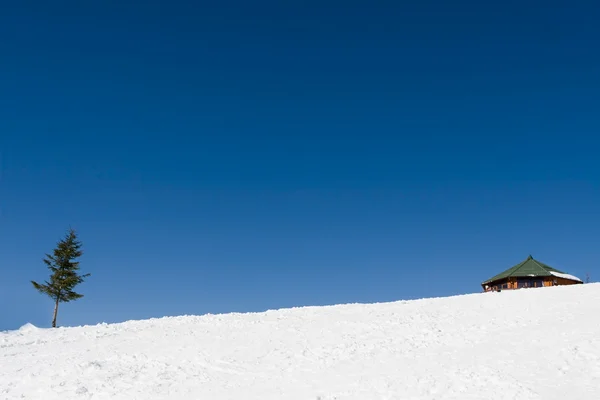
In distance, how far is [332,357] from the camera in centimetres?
1862

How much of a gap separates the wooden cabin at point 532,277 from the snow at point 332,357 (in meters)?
22.6

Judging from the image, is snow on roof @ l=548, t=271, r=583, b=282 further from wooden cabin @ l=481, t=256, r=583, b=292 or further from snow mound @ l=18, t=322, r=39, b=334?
snow mound @ l=18, t=322, r=39, b=334

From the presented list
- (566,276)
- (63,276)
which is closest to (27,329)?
(63,276)

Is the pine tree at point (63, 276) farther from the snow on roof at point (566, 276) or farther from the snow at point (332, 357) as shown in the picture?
the snow on roof at point (566, 276)

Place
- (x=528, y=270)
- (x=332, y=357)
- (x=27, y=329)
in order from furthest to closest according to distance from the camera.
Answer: (x=528, y=270)
(x=27, y=329)
(x=332, y=357)

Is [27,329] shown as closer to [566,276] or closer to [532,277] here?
[532,277]

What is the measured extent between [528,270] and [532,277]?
34.2 inches

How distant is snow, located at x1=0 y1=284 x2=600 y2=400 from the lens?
14930 mm

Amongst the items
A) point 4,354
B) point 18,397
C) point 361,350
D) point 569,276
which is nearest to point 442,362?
point 361,350

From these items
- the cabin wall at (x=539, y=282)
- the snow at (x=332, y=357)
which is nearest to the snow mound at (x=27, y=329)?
the snow at (x=332, y=357)

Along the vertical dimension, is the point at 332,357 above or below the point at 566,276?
below

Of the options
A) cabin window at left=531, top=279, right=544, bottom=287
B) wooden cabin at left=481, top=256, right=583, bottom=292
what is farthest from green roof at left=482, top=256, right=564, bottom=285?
cabin window at left=531, top=279, right=544, bottom=287

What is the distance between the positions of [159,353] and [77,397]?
4.89 m

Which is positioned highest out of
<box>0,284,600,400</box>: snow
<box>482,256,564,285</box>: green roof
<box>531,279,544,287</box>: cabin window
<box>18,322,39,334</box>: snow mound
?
<box>482,256,564,285</box>: green roof
